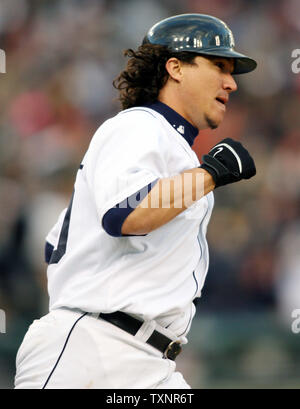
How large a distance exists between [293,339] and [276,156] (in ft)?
5.51

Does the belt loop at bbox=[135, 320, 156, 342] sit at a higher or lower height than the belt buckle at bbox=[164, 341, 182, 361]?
higher

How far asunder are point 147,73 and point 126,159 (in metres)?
0.68

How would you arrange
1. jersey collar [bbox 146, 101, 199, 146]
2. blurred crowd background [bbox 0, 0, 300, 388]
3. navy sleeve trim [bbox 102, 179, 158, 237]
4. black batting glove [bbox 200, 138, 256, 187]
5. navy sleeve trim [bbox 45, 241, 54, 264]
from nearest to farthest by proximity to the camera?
navy sleeve trim [bbox 102, 179, 158, 237] → black batting glove [bbox 200, 138, 256, 187] → jersey collar [bbox 146, 101, 199, 146] → navy sleeve trim [bbox 45, 241, 54, 264] → blurred crowd background [bbox 0, 0, 300, 388]

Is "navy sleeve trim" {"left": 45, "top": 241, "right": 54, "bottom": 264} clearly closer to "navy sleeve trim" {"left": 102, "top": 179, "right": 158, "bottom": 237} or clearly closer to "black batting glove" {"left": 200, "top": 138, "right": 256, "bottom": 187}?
"navy sleeve trim" {"left": 102, "top": 179, "right": 158, "bottom": 237}

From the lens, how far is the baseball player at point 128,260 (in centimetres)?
212

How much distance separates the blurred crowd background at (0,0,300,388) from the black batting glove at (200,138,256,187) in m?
2.80

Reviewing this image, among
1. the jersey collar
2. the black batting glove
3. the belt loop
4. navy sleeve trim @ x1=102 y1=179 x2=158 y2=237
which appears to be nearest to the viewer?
navy sleeve trim @ x1=102 y1=179 x2=158 y2=237

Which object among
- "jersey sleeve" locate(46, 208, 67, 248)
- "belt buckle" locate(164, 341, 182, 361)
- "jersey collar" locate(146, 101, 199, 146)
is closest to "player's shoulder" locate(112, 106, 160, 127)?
"jersey collar" locate(146, 101, 199, 146)

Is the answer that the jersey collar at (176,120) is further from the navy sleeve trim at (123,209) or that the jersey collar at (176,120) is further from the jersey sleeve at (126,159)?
the navy sleeve trim at (123,209)

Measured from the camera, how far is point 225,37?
2.63 meters

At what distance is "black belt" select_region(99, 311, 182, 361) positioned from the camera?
2.31 meters

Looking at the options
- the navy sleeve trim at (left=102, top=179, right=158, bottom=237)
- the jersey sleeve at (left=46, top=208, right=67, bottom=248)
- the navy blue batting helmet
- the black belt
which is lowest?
the black belt

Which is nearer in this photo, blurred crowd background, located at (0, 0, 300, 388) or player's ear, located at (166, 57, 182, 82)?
player's ear, located at (166, 57, 182, 82)
